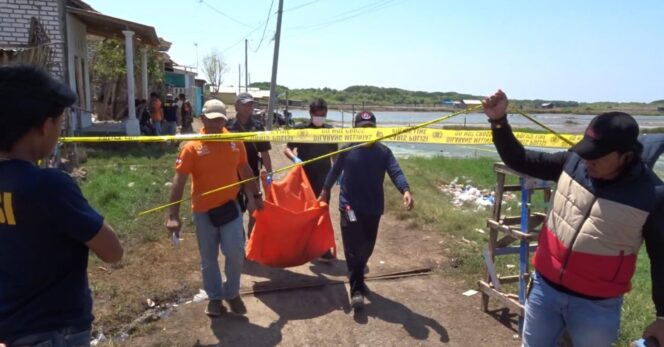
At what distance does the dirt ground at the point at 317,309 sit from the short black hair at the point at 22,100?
2467 millimetres

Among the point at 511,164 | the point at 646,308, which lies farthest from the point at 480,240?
the point at 511,164

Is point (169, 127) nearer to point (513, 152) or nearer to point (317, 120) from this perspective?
point (317, 120)

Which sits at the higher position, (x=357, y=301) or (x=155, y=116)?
(x=155, y=116)

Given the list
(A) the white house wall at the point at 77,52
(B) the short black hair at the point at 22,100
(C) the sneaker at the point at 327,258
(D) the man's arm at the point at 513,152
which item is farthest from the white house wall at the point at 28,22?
(D) the man's arm at the point at 513,152

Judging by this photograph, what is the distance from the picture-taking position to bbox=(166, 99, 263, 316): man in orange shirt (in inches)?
157

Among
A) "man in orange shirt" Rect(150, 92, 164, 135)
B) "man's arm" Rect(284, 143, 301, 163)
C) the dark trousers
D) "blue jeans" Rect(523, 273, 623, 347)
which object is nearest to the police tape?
the dark trousers

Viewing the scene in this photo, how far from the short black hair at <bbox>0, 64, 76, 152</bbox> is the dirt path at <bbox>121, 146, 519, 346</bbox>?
246 cm

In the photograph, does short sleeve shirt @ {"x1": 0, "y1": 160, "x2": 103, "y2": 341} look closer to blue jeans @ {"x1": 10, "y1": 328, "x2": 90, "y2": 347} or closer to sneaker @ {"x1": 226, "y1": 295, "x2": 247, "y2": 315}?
blue jeans @ {"x1": 10, "y1": 328, "x2": 90, "y2": 347}

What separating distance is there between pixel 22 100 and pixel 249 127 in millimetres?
3708

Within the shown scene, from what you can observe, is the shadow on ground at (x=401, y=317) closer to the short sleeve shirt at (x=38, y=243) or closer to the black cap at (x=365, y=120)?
the black cap at (x=365, y=120)

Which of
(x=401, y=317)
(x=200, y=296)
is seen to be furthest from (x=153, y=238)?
(x=401, y=317)

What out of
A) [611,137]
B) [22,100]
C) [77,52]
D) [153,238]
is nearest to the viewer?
[22,100]

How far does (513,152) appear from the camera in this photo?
275 cm

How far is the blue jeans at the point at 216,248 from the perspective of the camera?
4.12m
